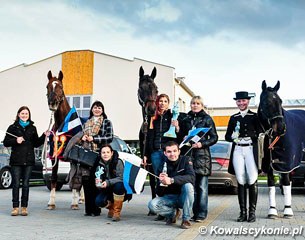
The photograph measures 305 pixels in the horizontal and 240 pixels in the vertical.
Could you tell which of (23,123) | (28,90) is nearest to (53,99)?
(23,123)

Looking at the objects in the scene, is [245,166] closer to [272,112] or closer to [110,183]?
[272,112]

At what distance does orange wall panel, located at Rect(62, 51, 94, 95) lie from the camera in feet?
108

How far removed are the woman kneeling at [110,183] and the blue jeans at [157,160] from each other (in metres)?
0.69

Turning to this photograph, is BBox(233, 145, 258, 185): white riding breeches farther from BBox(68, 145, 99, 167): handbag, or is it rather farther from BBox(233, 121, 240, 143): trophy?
BBox(68, 145, 99, 167): handbag

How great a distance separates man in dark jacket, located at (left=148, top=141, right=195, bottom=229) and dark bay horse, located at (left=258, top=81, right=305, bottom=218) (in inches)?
68.7

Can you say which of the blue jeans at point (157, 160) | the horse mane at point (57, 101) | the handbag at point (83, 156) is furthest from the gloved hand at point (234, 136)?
the horse mane at point (57, 101)

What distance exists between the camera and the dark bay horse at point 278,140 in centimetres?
746

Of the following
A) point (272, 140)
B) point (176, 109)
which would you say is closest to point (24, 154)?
point (176, 109)

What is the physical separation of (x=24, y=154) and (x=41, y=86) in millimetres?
26227

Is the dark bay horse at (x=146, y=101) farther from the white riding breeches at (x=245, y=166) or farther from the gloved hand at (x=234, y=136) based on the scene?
the white riding breeches at (x=245, y=166)

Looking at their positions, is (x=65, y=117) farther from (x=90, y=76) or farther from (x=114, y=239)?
(x=90, y=76)

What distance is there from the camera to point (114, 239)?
18.9 ft

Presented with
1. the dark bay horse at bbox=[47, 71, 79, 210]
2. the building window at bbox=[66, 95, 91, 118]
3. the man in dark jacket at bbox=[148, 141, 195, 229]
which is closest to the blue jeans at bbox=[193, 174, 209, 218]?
the man in dark jacket at bbox=[148, 141, 195, 229]

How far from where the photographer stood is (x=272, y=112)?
7.45m
